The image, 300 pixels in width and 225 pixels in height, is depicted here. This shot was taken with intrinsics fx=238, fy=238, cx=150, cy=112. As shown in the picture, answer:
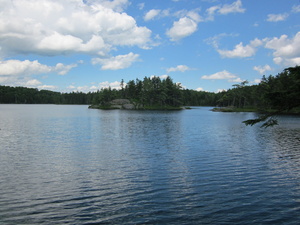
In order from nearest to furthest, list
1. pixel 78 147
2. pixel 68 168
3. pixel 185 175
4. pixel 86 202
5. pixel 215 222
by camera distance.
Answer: pixel 215 222, pixel 86 202, pixel 185 175, pixel 68 168, pixel 78 147

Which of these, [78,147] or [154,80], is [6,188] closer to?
[78,147]

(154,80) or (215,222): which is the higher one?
(154,80)

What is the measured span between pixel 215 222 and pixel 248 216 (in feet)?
6.67

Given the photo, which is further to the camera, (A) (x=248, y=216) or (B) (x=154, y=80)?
(B) (x=154, y=80)

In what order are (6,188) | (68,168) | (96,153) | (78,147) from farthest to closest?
(78,147) → (96,153) → (68,168) → (6,188)

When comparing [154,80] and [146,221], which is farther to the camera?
[154,80]

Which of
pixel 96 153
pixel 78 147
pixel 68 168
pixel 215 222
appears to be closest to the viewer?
pixel 215 222

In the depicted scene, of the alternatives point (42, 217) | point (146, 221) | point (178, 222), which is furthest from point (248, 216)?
point (42, 217)

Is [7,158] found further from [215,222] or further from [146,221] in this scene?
[215,222]

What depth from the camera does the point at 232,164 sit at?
23.0 meters

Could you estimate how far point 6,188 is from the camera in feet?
51.6

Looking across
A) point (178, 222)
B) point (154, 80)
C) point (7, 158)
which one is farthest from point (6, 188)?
point (154, 80)

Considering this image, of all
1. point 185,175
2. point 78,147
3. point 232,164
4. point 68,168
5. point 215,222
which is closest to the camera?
point 215,222

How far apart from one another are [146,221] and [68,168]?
11829mm
